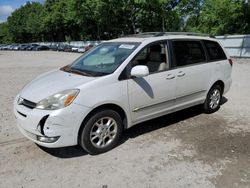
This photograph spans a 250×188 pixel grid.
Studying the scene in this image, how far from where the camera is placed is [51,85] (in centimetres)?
412

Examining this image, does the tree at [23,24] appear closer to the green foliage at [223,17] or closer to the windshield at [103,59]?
the green foliage at [223,17]

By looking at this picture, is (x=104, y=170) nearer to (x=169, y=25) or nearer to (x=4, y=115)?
(x=4, y=115)

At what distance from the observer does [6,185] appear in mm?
3395

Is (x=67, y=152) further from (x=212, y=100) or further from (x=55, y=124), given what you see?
(x=212, y=100)

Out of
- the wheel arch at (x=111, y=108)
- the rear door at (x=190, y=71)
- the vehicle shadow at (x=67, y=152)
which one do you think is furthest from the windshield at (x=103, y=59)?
the vehicle shadow at (x=67, y=152)

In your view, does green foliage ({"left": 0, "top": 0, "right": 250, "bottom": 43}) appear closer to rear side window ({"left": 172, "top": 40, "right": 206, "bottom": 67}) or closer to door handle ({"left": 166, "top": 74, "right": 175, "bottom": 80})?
rear side window ({"left": 172, "top": 40, "right": 206, "bottom": 67})

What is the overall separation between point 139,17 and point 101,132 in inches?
1420

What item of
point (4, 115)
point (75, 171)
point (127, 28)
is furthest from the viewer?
point (127, 28)

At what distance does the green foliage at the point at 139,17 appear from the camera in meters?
26.4

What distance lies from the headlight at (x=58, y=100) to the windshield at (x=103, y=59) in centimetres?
62

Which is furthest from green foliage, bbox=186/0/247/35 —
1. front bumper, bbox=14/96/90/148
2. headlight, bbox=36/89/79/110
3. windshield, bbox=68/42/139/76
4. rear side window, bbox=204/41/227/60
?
front bumper, bbox=14/96/90/148

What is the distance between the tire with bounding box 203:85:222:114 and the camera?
19.4ft

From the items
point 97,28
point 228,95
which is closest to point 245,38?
point 228,95

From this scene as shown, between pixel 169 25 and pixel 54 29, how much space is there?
36.7 meters
